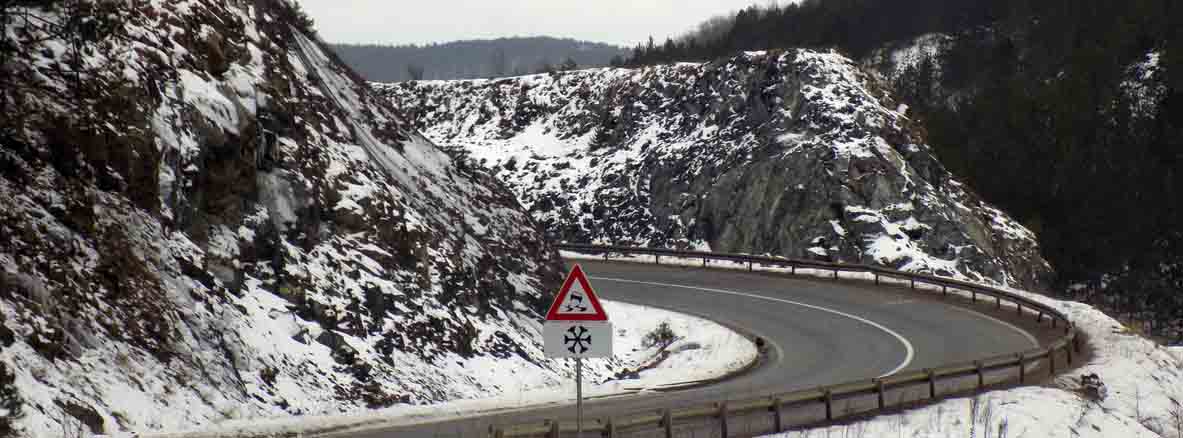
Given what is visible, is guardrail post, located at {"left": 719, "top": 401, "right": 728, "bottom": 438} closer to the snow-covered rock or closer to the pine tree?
the snow-covered rock

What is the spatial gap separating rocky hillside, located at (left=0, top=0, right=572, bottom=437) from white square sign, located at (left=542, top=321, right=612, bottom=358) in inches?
221

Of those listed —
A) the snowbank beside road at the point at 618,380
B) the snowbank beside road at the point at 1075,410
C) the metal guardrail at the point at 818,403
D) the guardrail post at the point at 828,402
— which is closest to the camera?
the metal guardrail at the point at 818,403

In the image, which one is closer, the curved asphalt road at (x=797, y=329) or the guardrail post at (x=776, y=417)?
the guardrail post at (x=776, y=417)

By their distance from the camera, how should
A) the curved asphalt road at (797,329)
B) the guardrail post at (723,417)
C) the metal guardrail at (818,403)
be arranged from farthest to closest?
the curved asphalt road at (797,329) → the guardrail post at (723,417) → the metal guardrail at (818,403)

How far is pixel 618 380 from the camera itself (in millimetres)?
21781

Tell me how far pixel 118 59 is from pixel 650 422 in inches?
418

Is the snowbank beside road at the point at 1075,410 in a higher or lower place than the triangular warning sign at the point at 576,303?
lower

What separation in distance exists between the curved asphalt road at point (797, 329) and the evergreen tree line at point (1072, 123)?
20.6 meters

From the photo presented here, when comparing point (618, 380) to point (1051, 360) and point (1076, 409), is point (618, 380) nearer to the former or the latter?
point (1051, 360)

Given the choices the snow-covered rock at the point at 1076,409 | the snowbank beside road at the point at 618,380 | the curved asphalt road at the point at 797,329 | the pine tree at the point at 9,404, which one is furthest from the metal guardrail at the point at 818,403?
the pine tree at the point at 9,404

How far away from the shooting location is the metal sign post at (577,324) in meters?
10.1

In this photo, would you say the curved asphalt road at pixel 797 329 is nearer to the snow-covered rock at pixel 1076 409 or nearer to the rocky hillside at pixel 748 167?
the snow-covered rock at pixel 1076 409

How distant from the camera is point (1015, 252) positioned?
44812 millimetres

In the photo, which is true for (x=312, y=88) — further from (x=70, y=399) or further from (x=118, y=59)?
(x=70, y=399)
